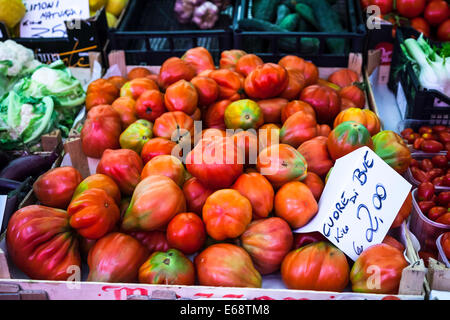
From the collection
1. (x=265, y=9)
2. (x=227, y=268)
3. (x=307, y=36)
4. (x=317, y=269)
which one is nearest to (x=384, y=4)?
(x=265, y=9)

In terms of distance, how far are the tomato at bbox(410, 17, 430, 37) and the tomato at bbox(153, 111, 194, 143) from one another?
81.1 inches

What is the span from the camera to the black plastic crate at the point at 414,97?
7.17ft

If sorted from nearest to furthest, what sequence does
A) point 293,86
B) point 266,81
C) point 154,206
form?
point 154,206 < point 266,81 < point 293,86

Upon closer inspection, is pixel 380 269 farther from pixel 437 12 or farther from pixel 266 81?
pixel 437 12

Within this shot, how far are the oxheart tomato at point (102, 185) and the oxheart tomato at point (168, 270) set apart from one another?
1.02 ft

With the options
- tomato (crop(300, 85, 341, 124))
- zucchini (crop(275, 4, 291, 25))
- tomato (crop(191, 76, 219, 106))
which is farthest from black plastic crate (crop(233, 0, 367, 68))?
tomato (crop(191, 76, 219, 106))

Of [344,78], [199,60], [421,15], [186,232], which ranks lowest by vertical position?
[186,232]

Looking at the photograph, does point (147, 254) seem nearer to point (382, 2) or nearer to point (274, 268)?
point (274, 268)

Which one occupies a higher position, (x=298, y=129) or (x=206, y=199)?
(x=298, y=129)

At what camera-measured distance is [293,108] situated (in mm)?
1792

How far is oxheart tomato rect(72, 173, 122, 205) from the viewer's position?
1497 millimetres

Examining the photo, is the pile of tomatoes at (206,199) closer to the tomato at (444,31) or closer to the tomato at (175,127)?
the tomato at (175,127)

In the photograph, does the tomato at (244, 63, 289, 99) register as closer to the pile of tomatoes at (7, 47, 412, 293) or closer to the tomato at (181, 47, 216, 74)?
the pile of tomatoes at (7, 47, 412, 293)

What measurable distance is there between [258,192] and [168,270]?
0.40m
